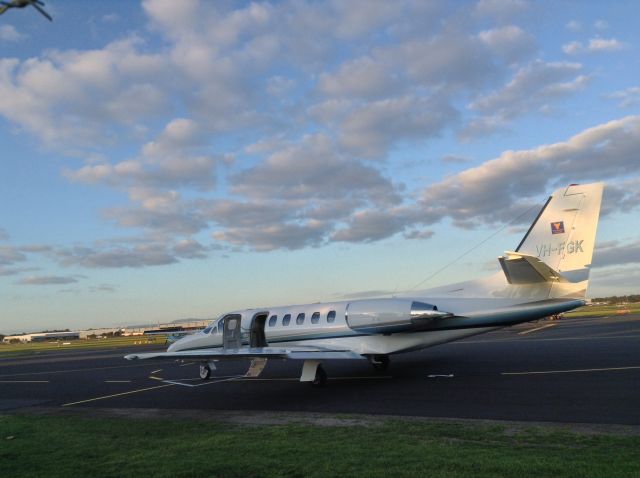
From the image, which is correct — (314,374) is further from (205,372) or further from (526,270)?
(526,270)

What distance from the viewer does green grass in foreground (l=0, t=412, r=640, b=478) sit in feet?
23.5

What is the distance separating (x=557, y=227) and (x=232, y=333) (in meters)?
13.0

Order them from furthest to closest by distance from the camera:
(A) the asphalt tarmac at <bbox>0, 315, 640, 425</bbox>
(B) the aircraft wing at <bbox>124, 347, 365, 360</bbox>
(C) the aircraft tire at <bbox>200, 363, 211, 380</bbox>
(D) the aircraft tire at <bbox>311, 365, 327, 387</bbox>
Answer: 1. (C) the aircraft tire at <bbox>200, 363, 211, 380</bbox>
2. (D) the aircraft tire at <bbox>311, 365, 327, 387</bbox>
3. (B) the aircraft wing at <bbox>124, 347, 365, 360</bbox>
4. (A) the asphalt tarmac at <bbox>0, 315, 640, 425</bbox>

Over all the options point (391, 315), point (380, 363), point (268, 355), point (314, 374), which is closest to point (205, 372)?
point (268, 355)

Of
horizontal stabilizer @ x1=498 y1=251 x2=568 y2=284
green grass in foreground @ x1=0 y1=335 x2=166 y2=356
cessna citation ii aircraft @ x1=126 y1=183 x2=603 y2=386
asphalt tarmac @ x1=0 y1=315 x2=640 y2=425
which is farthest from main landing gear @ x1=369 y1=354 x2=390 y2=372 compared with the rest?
green grass in foreground @ x1=0 y1=335 x2=166 y2=356

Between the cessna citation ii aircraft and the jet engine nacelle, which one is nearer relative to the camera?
the cessna citation ii aircraft

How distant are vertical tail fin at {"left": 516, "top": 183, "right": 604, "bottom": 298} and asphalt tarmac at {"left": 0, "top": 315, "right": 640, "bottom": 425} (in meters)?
2.91

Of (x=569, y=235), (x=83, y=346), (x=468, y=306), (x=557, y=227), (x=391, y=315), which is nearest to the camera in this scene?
(x=569, y=235)

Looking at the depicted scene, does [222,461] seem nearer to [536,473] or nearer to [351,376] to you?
[536,473]

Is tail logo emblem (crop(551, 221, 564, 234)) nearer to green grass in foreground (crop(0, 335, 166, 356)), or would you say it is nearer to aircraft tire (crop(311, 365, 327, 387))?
aircraft tire (crop(311, 365, 327, 387))

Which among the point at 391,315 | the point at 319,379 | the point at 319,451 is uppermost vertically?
the point at 391,315

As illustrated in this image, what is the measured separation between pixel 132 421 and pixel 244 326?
8958 mm

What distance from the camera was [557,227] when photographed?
54.1 feet

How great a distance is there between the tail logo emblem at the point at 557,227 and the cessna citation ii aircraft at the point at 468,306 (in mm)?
29
